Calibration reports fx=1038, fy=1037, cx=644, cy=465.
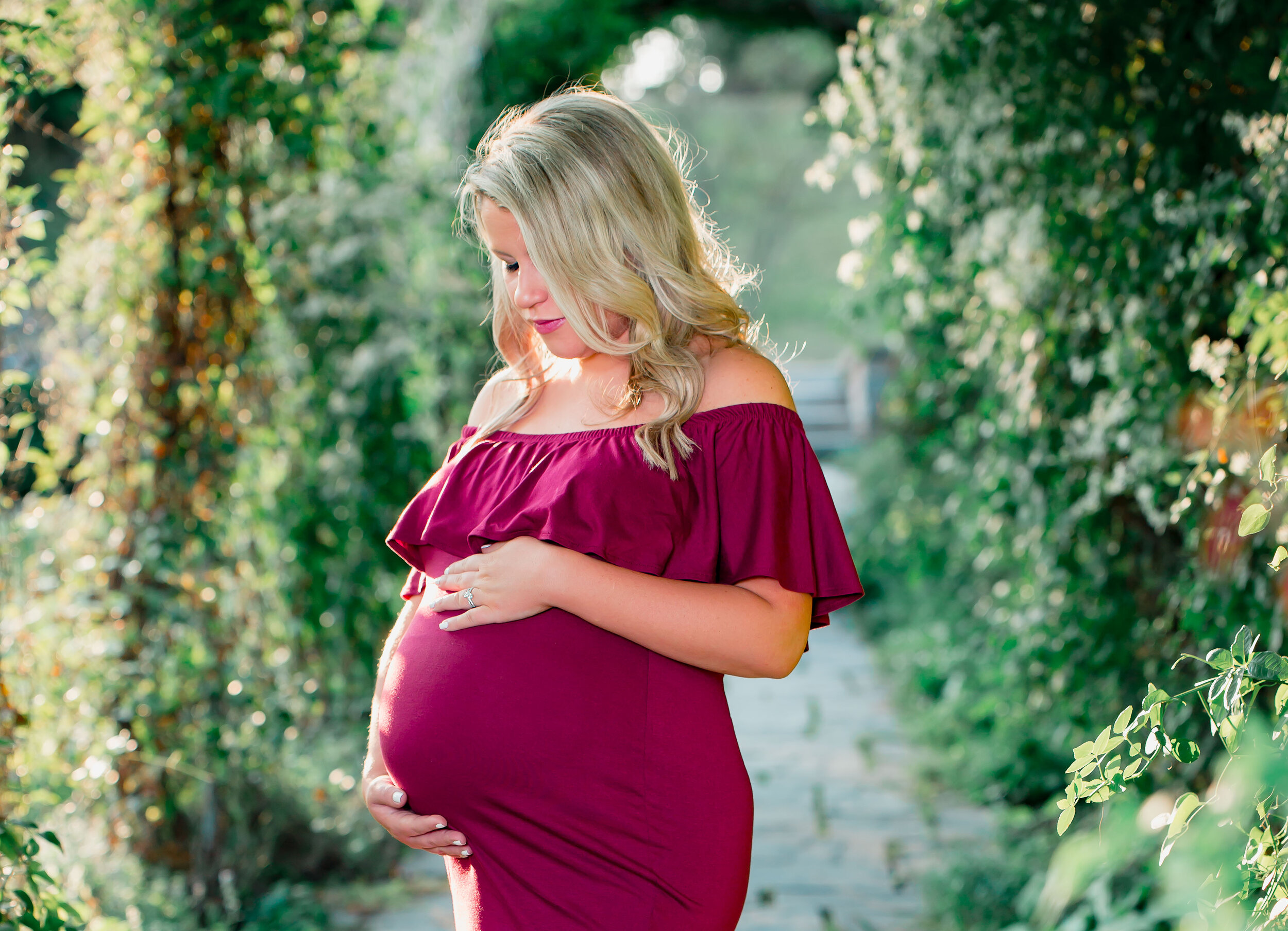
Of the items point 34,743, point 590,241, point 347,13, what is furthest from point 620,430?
point 347,13

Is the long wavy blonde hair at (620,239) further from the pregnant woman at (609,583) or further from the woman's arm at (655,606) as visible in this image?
the woman's arm at (655,606)

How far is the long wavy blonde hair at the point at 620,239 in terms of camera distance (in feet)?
4.79

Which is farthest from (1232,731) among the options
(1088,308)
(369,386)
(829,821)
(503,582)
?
(829,821)

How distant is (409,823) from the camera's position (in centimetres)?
149

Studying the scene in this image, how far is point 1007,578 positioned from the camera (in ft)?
14.8

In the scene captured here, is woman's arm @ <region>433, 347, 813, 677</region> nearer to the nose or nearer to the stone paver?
the nose

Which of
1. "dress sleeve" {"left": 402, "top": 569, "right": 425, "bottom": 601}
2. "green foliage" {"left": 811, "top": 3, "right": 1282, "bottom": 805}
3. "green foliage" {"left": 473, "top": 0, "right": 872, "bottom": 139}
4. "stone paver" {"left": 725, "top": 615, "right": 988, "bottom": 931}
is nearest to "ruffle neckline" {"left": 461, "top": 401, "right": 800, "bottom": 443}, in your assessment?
"dress sleeve" {"left": 402, "top": 569, "right": 425, "bottom": 601}

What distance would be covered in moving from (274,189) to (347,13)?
53cm

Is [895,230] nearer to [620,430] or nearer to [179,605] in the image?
[620,430]

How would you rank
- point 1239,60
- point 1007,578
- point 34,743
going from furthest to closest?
point 1007,578 → point 34,743 → point 1239,60

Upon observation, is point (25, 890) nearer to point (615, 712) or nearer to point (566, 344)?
point (615, 712)

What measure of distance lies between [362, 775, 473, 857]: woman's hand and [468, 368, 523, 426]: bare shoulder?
0.60m

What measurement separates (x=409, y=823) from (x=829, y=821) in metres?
2.53

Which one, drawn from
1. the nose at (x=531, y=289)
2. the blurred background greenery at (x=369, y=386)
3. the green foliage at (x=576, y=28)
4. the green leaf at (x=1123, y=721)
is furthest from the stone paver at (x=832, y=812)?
the green foliage at (x=576, y=28)
